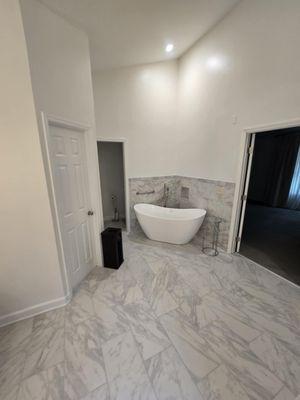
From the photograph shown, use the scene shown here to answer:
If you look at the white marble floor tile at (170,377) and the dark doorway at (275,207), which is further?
the dark doorway at (275,207)

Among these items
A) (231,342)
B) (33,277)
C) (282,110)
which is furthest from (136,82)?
(231,342)

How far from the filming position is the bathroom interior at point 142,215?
57.5 inches

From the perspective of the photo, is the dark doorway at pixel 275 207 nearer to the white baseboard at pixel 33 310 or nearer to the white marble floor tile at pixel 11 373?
the white baseboard at pixel 33 310

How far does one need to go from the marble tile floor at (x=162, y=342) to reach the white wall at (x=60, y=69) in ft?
4.41

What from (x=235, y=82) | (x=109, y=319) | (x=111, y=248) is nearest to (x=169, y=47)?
(x=235, y=82)

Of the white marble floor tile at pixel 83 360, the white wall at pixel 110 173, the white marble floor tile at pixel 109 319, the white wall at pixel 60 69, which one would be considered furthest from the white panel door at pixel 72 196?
the white wall at pixel 110 173

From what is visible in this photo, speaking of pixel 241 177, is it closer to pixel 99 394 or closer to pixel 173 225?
pixel 173 225

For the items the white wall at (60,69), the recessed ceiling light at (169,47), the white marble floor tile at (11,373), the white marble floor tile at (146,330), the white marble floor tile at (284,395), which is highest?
the recessed ceiling light at (169,47)

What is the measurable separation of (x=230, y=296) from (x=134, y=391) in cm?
146

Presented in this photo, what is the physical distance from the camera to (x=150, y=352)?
5.13 ft

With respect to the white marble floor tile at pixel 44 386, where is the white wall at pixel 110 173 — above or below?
above

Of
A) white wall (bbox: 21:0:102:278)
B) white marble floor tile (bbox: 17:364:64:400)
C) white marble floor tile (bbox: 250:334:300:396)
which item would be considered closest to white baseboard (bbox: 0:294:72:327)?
white marble floor tile (bbox: 17:364:64:400)

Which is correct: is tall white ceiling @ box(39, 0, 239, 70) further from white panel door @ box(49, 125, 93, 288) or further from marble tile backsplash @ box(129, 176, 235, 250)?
marble tile backsplash @ box(129, 176, 235, 250)

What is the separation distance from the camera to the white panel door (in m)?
1.98
